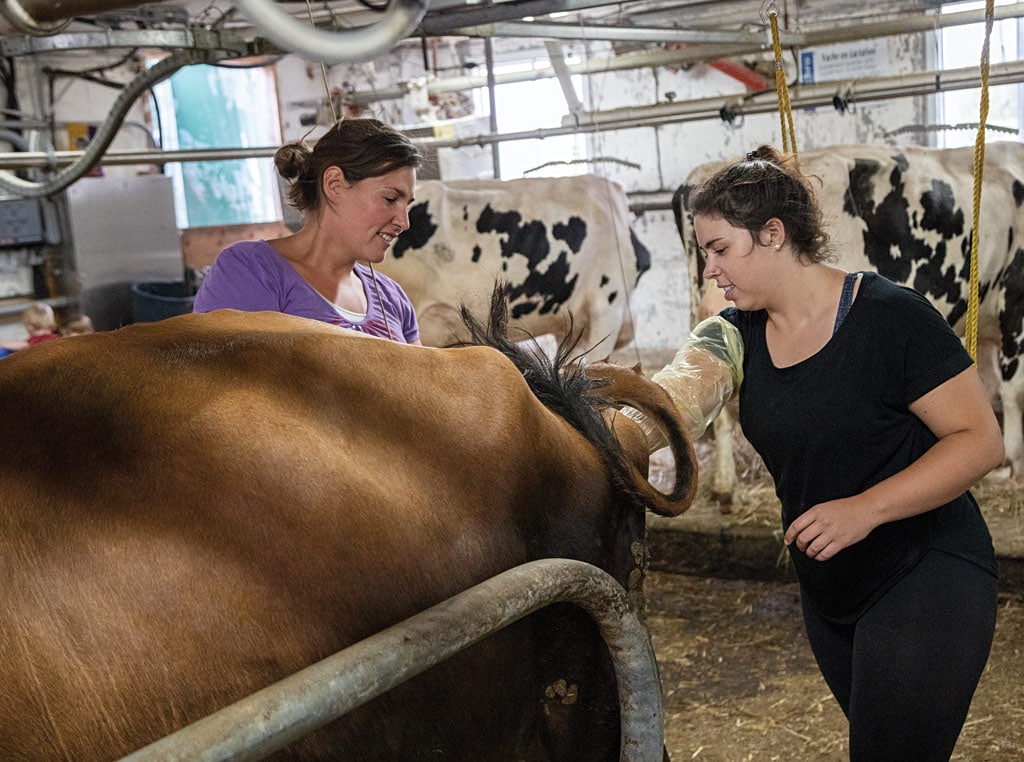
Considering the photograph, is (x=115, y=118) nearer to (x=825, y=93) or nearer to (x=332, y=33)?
(x=332, y=33)

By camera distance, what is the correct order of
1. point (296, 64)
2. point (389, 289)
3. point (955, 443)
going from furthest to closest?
point (296, 64), point (389, 289), point (955, 443)

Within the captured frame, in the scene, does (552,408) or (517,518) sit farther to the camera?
(552,408)

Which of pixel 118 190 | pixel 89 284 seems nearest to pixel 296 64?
pixel 118 190

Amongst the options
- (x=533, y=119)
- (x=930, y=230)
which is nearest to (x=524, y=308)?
(x=930, y=230)

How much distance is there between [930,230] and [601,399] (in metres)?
4.26

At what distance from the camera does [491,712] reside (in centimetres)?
134

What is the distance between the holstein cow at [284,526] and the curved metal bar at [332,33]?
36 centimetres

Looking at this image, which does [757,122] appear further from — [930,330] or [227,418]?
[227,418]

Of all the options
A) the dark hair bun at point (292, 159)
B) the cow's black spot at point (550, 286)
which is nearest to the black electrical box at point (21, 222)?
the cow's black spot at point (550, 286)

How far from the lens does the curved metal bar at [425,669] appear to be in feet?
2.70

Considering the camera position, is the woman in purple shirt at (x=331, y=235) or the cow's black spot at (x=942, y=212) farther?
the cow's black spot at (x=942, y=212)

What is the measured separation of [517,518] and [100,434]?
525 millimetres

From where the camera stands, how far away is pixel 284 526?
1.16 metres

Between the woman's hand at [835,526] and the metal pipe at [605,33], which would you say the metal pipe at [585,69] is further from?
the woman's hand at [835,526]
